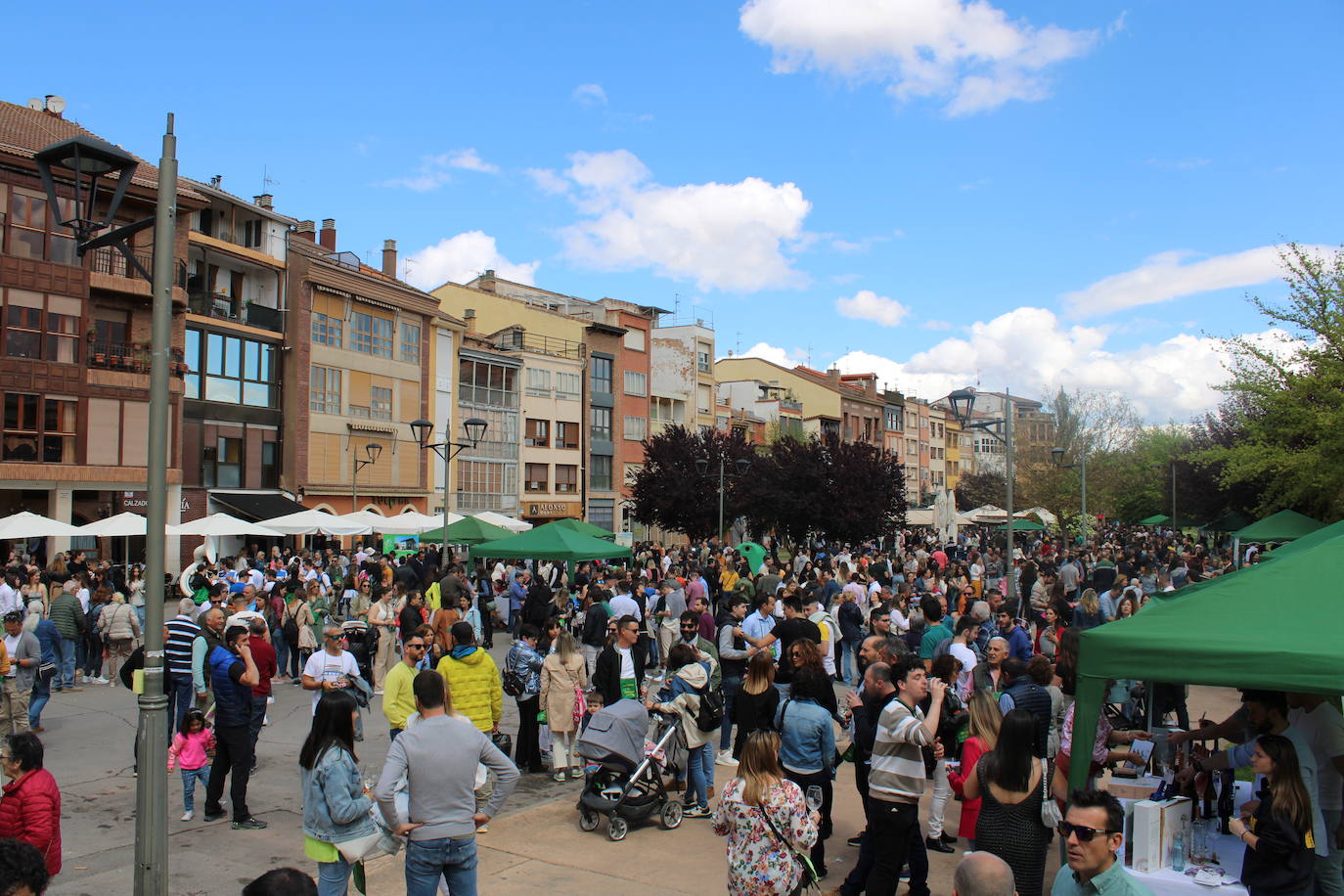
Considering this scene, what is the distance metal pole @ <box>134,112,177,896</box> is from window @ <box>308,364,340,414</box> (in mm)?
32424

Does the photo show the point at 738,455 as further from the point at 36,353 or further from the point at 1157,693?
the point at 1157,693

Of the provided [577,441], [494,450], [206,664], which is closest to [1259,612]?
[206,664]

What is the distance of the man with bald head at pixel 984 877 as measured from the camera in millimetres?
3271

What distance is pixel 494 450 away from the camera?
4594 centimetres

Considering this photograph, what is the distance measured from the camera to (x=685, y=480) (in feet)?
155

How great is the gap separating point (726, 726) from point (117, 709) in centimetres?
A: 809

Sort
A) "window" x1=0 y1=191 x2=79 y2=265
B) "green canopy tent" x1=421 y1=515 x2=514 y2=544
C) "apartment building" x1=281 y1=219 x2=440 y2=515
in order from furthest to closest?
"apartment building" x1=281 y1=219 x2=440 y2=515, "window" x1=0 y1=191 x2=79 y2=265, "green canopy tent" x1=421 y1=515 x2=514 y2=544

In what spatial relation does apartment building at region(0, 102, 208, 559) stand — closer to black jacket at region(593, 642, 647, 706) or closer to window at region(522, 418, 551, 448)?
window at region(522, 418, 551, 448)

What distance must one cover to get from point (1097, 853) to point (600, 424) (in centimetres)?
4958

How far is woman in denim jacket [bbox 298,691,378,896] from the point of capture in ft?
17.5

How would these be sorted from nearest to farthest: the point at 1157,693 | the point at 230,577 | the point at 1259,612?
1. the point at 1259,612
2. the point at 1157,693
3. the point at 230,577

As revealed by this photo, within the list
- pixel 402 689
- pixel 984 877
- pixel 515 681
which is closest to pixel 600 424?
pixel 515 681

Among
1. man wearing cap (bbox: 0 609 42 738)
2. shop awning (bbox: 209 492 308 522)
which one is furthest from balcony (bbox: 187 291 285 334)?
man wearing cap (bbox: 0 609 42 738)

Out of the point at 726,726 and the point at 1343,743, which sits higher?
the point at 1343,743
